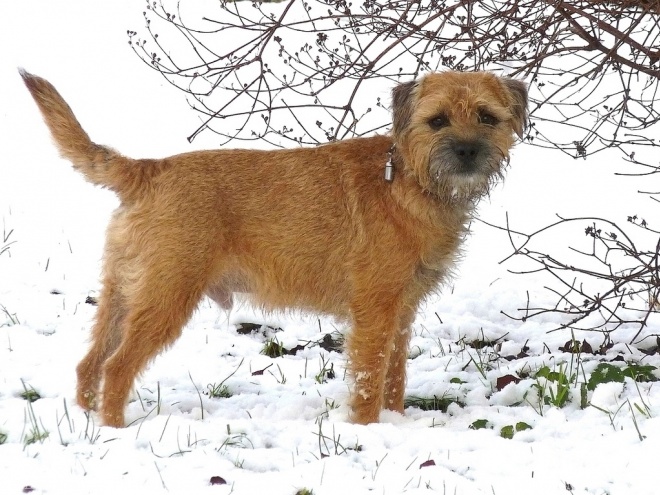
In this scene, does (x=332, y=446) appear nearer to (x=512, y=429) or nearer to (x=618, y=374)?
(x=512, y=429)

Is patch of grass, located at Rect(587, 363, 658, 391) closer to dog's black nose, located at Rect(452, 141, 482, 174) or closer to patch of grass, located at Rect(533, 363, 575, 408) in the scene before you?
patch of grass, located at Rect(533, 363, 575, 408)

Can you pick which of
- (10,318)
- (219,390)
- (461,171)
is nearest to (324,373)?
(219,390)

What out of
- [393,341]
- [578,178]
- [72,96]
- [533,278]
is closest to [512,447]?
[393,341]

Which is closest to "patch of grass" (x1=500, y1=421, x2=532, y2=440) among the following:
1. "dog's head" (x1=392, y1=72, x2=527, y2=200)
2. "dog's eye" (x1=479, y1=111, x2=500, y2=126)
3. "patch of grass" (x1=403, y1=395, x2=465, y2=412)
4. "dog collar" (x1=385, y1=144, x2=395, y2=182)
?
"patch of grass" (x1=403, y1=395, x2=465, y2=412)

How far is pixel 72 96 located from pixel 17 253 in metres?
5.30

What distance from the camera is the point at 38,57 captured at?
474 inches

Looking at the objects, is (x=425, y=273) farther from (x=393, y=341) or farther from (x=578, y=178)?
(x=578, y=178)

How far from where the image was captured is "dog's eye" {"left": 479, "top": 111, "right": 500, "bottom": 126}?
405cm

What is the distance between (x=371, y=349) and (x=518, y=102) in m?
1.52

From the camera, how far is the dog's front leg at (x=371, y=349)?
408cm

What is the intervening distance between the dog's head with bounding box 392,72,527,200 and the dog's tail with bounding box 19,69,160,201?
132cm

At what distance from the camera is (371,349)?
4109 mm

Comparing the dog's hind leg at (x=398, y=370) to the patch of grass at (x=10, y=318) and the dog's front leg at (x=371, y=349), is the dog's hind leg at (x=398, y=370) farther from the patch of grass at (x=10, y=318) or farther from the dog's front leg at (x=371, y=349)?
the patch of grass at (x=10, y=318)

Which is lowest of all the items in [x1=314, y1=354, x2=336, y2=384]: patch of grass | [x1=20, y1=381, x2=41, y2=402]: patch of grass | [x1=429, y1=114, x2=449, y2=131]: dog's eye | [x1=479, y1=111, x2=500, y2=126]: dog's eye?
[x1=20, y1=381, x2=41, y2=402]: patch of grass
